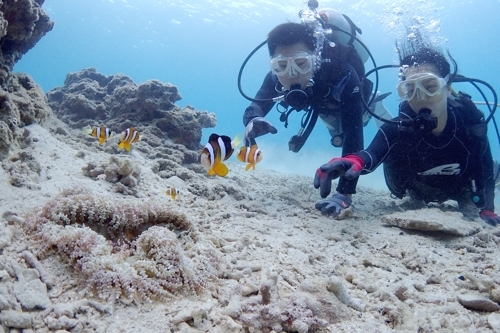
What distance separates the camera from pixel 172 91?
6.97 metres

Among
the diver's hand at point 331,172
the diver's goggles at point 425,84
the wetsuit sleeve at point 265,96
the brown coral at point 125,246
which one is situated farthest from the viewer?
the wetsuit sleeve at point 265,96

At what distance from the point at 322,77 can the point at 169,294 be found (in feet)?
14.3

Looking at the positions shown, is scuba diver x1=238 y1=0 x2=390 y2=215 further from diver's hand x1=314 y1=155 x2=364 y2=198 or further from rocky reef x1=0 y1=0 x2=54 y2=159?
rocky reef x1=0 y1=0 x2=54 y2=159

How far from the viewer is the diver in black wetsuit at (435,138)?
14.5 feet

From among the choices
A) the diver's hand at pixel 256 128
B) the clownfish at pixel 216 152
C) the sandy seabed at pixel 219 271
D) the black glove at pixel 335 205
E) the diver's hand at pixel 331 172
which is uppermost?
the diver's hand at pixel 256 128

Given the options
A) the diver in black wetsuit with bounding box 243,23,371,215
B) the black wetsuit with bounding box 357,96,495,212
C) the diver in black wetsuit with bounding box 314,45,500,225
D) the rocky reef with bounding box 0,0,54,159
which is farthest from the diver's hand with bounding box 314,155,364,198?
the rocky reef with bounding box 0,0,54,159

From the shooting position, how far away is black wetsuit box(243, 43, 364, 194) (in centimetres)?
488

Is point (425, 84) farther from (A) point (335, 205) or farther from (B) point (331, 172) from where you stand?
(A) point (335, 205)

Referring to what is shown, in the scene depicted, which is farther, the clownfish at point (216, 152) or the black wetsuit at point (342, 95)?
the black wetsuit at point (342, 95)

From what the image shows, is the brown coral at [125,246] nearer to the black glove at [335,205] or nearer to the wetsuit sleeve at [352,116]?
the black glove at [335,205]

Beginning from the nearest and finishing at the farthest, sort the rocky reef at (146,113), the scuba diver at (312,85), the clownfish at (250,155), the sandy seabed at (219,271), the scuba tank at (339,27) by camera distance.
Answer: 1. the sandy seabed at (219,271)
2. the clownfish at (250,155)
3. the scuba diver at (312,85)
4. the scuba tank at (339,27)
5. the rocky reef at (146,113)

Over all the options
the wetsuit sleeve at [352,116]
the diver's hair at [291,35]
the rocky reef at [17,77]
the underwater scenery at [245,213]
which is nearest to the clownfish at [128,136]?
the underwater scenery at [245,213]

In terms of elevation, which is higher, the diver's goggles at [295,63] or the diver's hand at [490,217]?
the diver's goggles at [295,63]

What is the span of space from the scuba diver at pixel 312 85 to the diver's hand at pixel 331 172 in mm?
602
